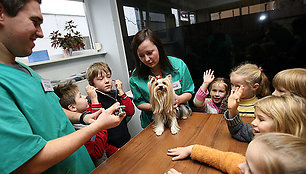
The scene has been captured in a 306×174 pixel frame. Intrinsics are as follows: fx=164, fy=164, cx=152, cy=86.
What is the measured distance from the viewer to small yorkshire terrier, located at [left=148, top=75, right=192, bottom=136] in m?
1.30

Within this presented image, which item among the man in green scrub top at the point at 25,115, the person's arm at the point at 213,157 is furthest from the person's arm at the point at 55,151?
the person's arm at the point at 213,157

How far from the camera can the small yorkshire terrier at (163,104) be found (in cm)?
130

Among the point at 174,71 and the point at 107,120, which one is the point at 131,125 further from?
the point at 107,120

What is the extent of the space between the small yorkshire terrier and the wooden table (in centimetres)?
6

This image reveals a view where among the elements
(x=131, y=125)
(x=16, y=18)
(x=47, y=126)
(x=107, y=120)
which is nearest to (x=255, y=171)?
(x=107, y=120)

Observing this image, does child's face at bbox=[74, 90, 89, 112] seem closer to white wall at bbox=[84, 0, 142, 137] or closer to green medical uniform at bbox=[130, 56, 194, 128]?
green medical uniform at bbox=[130, 56, 194, 128]

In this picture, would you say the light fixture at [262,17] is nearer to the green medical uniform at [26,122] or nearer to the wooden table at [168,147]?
the wooden table at [168,147]

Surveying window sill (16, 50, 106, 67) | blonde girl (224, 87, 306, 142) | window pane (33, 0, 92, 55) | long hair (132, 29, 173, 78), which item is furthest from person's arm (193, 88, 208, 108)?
window pane (33, 0, 92, 55)

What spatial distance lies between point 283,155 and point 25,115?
102 centimetres

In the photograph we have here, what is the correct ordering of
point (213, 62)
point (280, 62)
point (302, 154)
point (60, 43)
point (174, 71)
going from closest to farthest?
point (302, 154) < point (174, 71) < point (280, 62) < point (213, 62) < point (60, 43)

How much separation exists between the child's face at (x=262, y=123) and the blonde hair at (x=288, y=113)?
0.02 m

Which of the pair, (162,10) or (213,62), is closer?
(213,62)

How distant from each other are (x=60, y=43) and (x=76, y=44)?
27 centimetres

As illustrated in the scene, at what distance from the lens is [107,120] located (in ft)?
2.87
